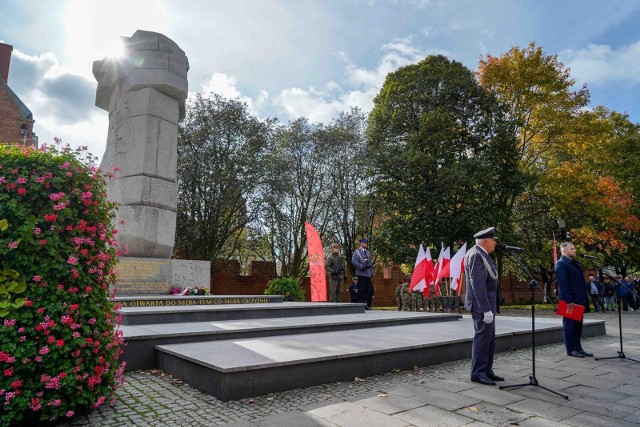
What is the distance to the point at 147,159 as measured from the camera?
393 inches

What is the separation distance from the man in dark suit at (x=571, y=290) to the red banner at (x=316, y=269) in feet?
27.0

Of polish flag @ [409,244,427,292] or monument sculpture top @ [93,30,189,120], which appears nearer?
monument sculpture top @ [93,30,189,120]

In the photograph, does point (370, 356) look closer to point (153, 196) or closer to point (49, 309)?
point (49, 309)

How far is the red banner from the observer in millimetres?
14062

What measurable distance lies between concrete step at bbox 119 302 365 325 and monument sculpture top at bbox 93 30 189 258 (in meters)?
2.68

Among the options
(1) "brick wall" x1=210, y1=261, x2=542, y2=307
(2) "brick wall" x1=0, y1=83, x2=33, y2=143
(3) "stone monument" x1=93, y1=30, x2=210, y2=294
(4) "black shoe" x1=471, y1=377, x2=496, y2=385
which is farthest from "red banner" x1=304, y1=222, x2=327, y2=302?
(2) "brick wall" x1=0, y1=83, x2=33, y2=143

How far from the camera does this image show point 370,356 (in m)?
5.00

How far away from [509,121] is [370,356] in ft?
60.4

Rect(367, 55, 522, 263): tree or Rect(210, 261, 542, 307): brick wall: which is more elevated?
Rect(367, 55, 522, 263): tree

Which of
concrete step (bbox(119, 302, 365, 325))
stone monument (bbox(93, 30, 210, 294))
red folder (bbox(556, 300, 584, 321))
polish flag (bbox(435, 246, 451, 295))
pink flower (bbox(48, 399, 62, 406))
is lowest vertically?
pink flower (bbox(48, 399, 62, 406))

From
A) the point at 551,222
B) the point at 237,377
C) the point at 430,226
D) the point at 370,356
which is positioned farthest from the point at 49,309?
the point at 551,222

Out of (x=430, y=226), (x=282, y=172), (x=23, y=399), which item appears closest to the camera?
(x=23, y=399)

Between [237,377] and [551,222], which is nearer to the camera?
[237,377]

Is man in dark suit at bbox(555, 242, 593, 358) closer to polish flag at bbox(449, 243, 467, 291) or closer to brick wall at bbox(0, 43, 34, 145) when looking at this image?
polish flag at bbox(449, 243, 467, 291)
